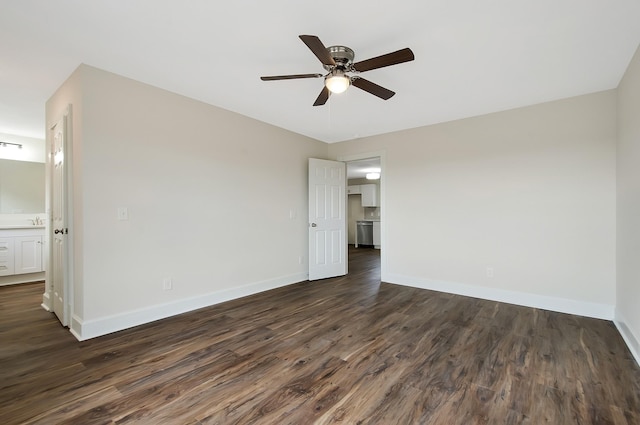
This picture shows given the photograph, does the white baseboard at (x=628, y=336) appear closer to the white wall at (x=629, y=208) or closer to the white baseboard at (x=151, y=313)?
the white wall at (x=629, y=208)

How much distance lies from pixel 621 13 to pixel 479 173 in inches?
83.7

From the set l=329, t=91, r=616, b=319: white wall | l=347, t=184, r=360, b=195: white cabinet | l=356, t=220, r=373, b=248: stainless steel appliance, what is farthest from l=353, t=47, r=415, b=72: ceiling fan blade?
l=347, t=184, r=360, b=195: white cabinet

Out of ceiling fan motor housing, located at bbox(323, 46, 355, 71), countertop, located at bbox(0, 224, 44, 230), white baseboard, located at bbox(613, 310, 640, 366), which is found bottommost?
white baseboard, located at bbox(613, 310, 640, 366)

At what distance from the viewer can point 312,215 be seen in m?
4.82

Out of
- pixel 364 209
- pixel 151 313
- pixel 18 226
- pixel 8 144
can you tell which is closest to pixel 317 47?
pixel 151 313

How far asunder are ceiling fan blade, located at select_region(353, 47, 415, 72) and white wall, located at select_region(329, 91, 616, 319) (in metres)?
2.49

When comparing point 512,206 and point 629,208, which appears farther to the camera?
point 512,206

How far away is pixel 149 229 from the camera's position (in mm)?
2980

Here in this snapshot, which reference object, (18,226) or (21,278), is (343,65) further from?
(21,278)

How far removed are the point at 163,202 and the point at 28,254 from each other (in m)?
3.38

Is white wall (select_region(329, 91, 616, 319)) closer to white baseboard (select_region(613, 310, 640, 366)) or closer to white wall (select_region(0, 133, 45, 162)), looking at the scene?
white baseboard (select_region(613, 310, 640, 366))

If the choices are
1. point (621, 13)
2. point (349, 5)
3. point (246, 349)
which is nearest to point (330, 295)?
point (246, 349)

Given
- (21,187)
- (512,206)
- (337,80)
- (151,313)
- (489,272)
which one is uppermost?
(337,80)

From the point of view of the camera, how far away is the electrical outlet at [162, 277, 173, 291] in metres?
3.10
